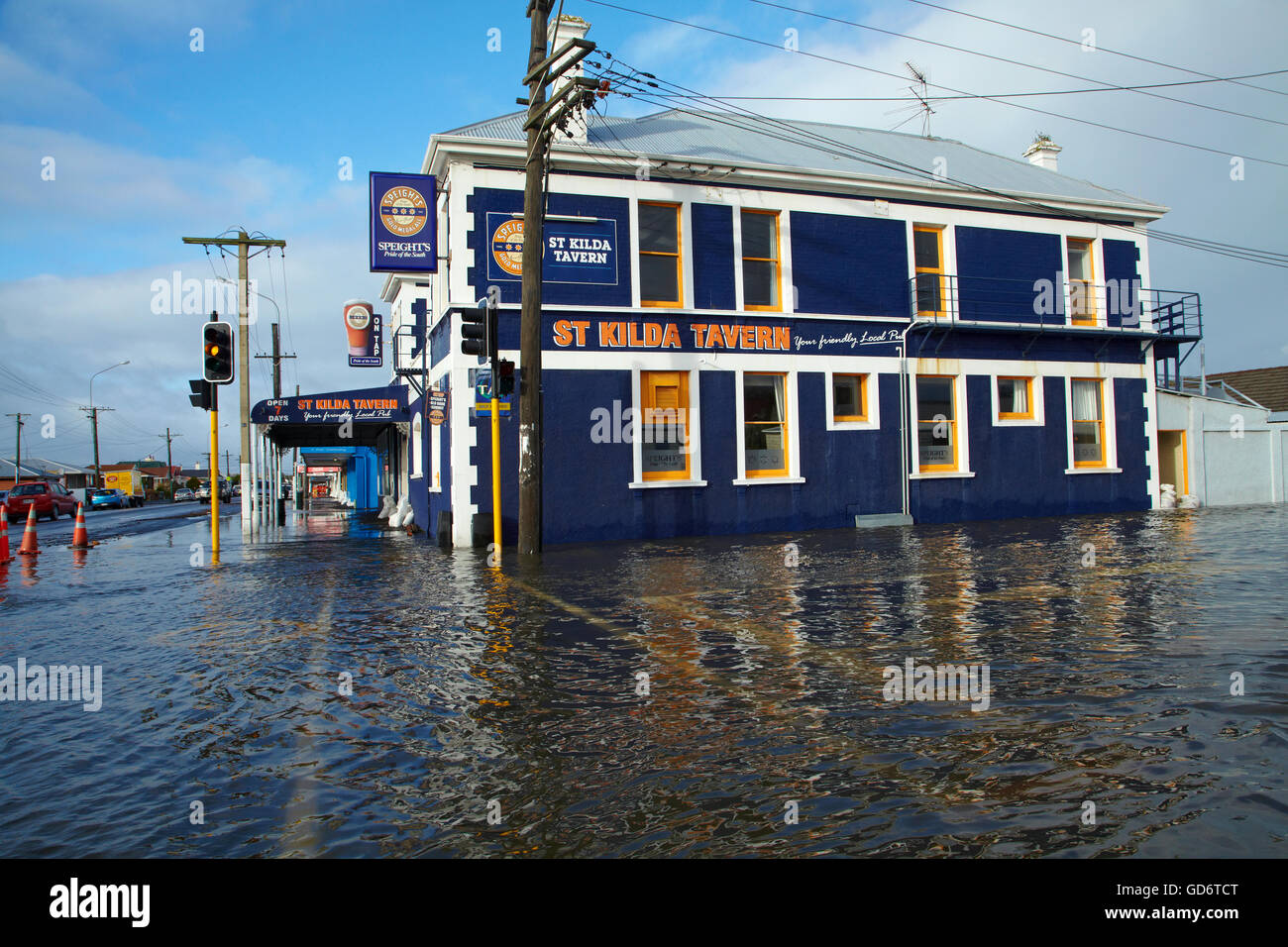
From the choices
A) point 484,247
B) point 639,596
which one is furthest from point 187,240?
point 639,596

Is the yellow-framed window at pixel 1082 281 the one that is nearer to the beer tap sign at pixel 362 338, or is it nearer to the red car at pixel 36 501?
the beer tap sign at pixel 362 338

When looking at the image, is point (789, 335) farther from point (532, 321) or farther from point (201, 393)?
point (201, 393)

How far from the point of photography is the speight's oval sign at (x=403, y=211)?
16406 millimetres

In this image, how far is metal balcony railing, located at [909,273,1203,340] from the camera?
771 inches

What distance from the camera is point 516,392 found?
626 inches

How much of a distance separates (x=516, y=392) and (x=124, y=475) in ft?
260

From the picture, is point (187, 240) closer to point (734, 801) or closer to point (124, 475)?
point (734, 801)

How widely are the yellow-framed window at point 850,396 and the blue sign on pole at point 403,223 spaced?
28.9 feet

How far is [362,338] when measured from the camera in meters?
29.0

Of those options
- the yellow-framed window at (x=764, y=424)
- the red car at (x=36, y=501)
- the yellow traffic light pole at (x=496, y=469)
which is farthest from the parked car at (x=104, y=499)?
the yellow-framed window at (x=764, y=424)

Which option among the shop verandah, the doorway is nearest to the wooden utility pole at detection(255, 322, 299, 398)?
the shop verandah

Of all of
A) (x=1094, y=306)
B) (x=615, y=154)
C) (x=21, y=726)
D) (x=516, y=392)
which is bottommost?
(x=21, y=726)

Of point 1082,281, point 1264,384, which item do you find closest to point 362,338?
point 1082,281

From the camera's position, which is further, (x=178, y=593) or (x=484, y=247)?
(x=484, y=247)
